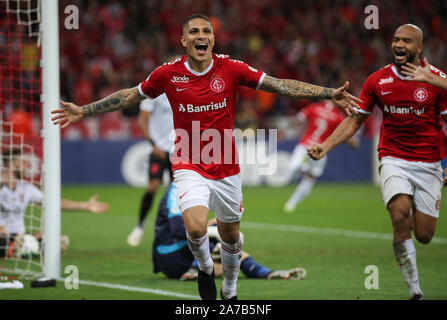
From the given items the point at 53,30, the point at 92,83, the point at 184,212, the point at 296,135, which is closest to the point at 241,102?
the point at 296,135

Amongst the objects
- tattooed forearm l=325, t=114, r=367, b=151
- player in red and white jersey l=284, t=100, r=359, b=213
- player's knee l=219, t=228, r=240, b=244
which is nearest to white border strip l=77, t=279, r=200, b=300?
player's knee l=219, t=228, r=240, b=244

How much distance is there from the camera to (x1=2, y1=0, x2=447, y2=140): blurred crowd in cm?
2236

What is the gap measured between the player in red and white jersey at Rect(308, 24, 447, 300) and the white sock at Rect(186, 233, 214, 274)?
4.12 feet

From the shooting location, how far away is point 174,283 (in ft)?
24.9

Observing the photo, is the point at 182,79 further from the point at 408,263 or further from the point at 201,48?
the point at 408,263

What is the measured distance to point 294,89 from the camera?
625cm

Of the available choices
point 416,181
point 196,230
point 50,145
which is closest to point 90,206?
point 50,145

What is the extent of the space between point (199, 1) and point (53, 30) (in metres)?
18.9

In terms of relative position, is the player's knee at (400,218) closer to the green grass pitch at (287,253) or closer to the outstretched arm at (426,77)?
the green grass pitch at (287,253)

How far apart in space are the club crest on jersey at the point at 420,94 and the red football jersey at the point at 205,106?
1.44 m

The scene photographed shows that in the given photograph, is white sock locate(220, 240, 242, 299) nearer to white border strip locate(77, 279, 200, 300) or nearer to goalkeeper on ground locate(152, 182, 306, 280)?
white border strip locate(77, 279, 200, 300)

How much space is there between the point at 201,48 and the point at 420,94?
204 cm

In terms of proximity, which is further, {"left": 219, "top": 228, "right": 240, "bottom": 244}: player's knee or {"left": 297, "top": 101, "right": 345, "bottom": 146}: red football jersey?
{"left": 297, "top": 101, "right": 345, "bottom": 146}: red football jersey
